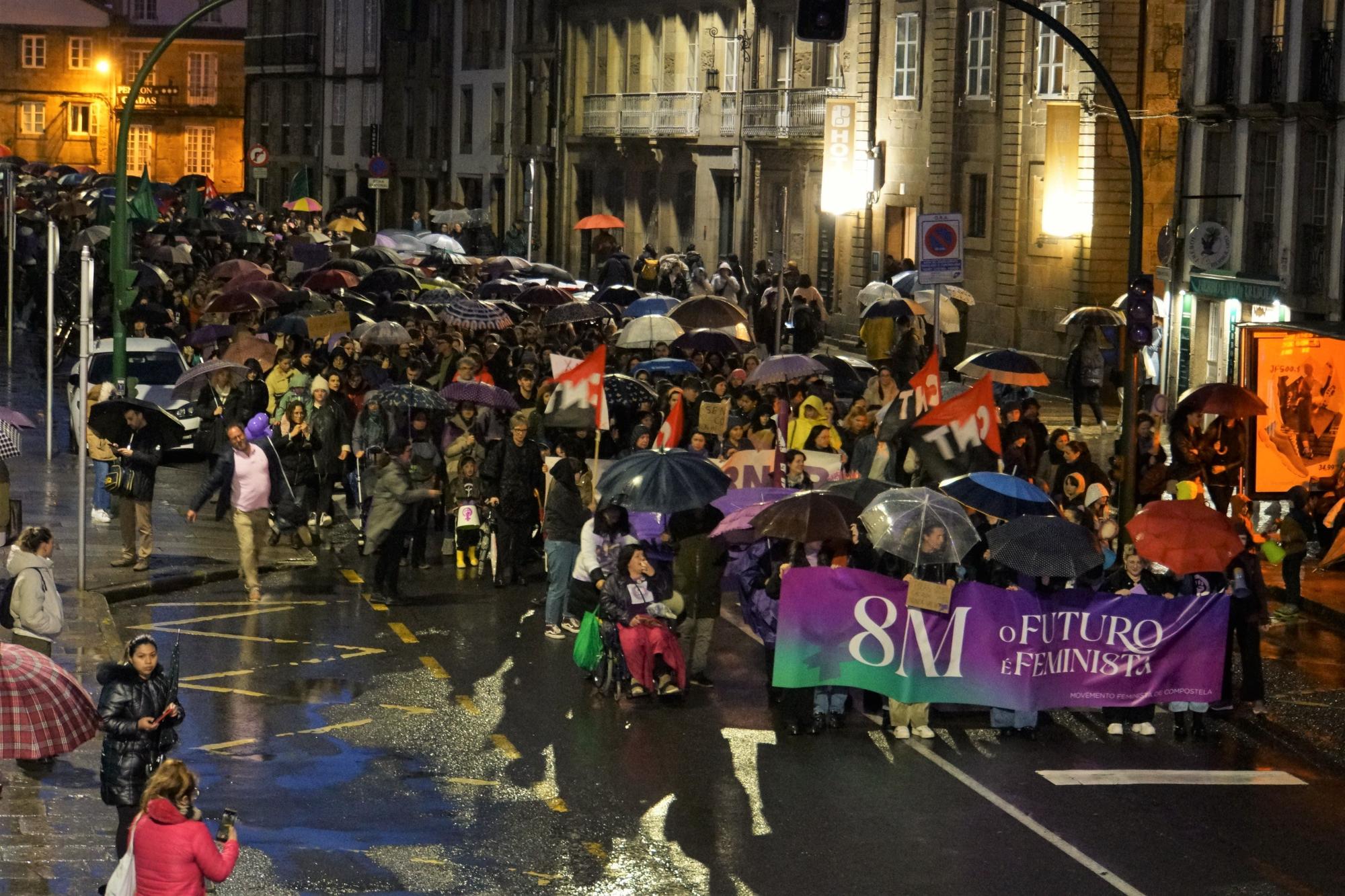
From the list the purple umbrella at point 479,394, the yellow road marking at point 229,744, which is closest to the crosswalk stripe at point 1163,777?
the yellow road marking at point 229,744

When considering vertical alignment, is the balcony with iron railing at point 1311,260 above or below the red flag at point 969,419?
above

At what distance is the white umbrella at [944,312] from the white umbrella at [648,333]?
4.49 metres

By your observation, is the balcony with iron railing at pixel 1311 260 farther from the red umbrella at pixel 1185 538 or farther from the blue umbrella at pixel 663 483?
the red umbrella at pixel 1185 538

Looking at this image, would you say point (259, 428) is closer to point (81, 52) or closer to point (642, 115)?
point (642, 115)

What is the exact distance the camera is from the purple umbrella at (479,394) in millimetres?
21859

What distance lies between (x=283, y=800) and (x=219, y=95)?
9838cm

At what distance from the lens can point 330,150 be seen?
297ft

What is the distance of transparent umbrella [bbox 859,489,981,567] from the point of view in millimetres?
14742

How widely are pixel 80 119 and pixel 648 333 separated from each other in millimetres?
87377

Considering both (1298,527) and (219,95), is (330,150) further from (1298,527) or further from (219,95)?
(1298,527)

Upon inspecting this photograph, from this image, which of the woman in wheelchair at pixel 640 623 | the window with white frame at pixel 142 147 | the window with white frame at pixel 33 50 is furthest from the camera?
the window with white frame at pixel 33 50

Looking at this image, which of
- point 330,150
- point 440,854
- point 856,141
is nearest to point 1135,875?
point 440,854

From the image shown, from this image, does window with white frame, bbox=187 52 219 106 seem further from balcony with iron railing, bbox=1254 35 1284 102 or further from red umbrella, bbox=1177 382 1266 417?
red umbrella, bbox=1177 382 1266 417

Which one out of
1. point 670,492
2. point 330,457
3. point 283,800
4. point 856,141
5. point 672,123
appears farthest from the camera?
point 672,123
